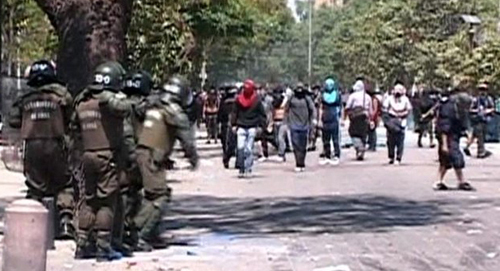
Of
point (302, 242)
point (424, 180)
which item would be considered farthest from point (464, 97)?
point (302, 242)

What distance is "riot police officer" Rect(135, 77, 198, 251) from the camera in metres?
14.0

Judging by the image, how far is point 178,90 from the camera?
47.0 feet

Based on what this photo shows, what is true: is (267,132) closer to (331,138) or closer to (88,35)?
(331,138)

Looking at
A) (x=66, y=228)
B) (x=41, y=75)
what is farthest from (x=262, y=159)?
(x=41, y=75)

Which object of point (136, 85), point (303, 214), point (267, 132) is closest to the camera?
point (136, 85)

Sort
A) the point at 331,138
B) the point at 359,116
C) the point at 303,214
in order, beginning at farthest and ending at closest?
the point at 359,116 < the point at 331,138 < the point at 303,214

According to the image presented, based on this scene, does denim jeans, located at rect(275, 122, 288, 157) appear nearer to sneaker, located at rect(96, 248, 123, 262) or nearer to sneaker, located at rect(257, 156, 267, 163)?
sneaker, located at rect(257, 156, 267, 163)

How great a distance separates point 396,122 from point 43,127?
16885 millimetres

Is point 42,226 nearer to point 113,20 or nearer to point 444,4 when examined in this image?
point 113,20

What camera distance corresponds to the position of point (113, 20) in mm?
15328

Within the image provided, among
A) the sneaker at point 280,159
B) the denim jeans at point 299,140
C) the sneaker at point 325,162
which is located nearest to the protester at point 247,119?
the denim jeans at point 299,140

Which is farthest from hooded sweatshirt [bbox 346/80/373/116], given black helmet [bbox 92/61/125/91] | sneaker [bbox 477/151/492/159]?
black helmet [bbox 92/61/125/91]

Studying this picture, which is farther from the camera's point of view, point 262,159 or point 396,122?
point 262,159

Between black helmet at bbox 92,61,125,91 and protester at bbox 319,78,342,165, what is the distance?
55.7 feet
